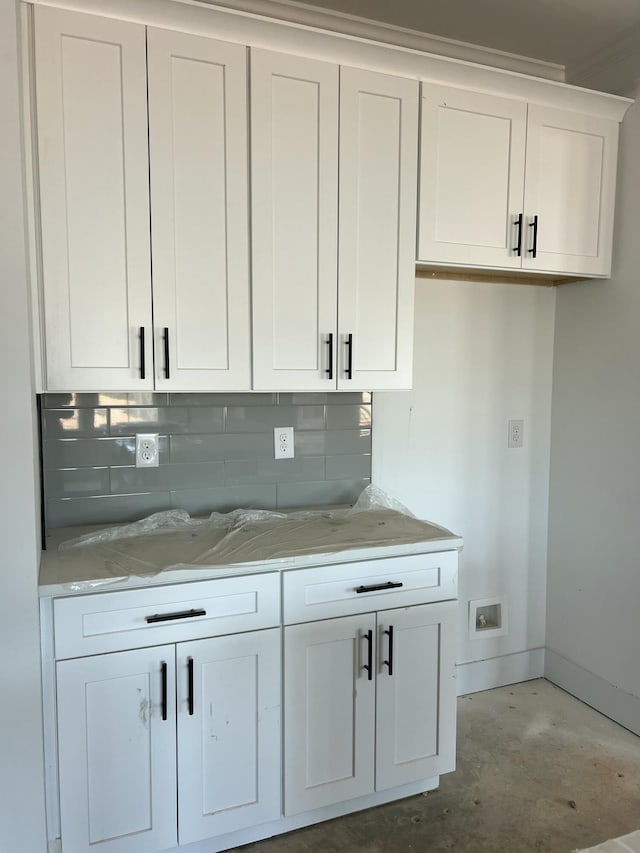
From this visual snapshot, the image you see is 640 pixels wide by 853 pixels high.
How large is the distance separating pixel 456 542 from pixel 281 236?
1.15 m

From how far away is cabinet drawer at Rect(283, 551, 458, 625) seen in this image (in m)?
1.80

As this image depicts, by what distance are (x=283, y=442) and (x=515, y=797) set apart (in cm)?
149

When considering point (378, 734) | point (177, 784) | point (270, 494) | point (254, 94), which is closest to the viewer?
point (177, 784)

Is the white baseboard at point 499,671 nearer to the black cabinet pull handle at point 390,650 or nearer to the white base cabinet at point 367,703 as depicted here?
the white base cabinet at point 367,703

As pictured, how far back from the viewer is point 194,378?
1843 millimetres

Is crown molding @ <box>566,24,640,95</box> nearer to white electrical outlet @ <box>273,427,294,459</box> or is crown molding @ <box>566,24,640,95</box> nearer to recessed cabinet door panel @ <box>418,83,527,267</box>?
recessed cabinet door panel @ <box>418,83,527,267</box>

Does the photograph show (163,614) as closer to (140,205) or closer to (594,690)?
(140,205)

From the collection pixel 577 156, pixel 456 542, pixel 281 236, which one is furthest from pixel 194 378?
pixel 577 156

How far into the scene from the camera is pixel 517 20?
2295mm

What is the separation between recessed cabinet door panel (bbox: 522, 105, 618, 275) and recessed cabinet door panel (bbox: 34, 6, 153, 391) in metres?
1.41

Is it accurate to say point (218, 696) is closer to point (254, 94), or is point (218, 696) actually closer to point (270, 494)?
point (270, 494)

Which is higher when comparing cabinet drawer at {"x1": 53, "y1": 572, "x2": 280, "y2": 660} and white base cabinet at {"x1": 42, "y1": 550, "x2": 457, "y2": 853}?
cabinet drawer at {"x1": 53, "y1": 572, "x2": 280, "y2": 660}

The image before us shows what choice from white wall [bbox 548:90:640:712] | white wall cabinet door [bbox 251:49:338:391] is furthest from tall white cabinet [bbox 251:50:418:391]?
white wall [bbox 548:90:640:712]

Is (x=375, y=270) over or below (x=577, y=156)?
below
